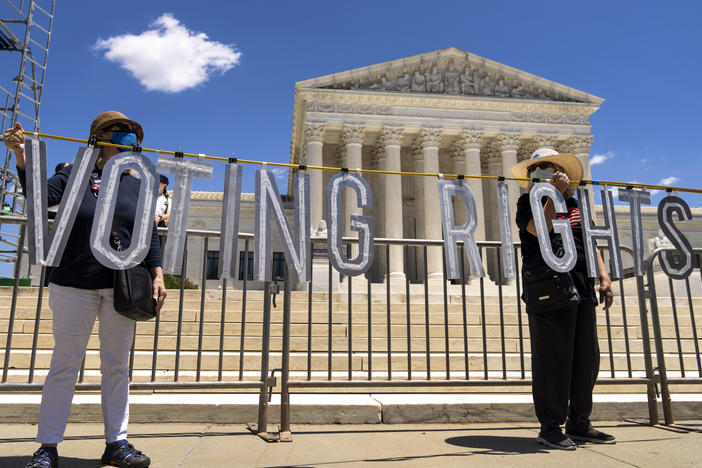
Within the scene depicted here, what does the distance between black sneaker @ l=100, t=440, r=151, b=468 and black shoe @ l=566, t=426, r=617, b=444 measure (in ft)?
10.3

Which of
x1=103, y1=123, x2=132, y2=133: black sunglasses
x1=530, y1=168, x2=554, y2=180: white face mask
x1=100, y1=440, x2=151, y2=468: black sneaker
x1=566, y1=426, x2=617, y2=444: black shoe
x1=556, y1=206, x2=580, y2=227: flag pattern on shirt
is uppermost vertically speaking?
x1=103, y1=123, x2=132, y2=133: black sunglasses

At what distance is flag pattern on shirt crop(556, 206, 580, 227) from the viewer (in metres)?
4.19

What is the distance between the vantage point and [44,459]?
2770 mm

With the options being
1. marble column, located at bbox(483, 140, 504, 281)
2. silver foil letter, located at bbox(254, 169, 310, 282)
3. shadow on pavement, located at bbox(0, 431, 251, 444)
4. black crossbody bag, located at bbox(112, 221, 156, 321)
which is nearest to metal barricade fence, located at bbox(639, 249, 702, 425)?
silver foil letter, located at bbox(254, 169, 310, 282)

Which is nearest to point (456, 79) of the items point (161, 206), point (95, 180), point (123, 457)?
point (161, 206)

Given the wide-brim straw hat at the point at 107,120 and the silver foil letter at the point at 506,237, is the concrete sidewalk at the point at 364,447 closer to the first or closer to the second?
the silver foil letter at the point at 506,237

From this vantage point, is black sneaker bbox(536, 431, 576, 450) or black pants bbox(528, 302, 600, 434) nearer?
black sneaker bbox(536, 431, 576, 450)

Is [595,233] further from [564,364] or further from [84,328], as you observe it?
[84,328]

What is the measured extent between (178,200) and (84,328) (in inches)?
46.8

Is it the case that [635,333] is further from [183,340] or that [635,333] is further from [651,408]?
[183,340]

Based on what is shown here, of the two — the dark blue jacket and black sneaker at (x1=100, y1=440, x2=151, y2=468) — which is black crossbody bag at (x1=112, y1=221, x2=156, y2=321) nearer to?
the dark blue jacket

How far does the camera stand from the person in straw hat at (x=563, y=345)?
3.75 meters

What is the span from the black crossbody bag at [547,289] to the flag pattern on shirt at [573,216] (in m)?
0.52

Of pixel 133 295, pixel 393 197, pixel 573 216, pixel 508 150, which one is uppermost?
pixel 508 150
